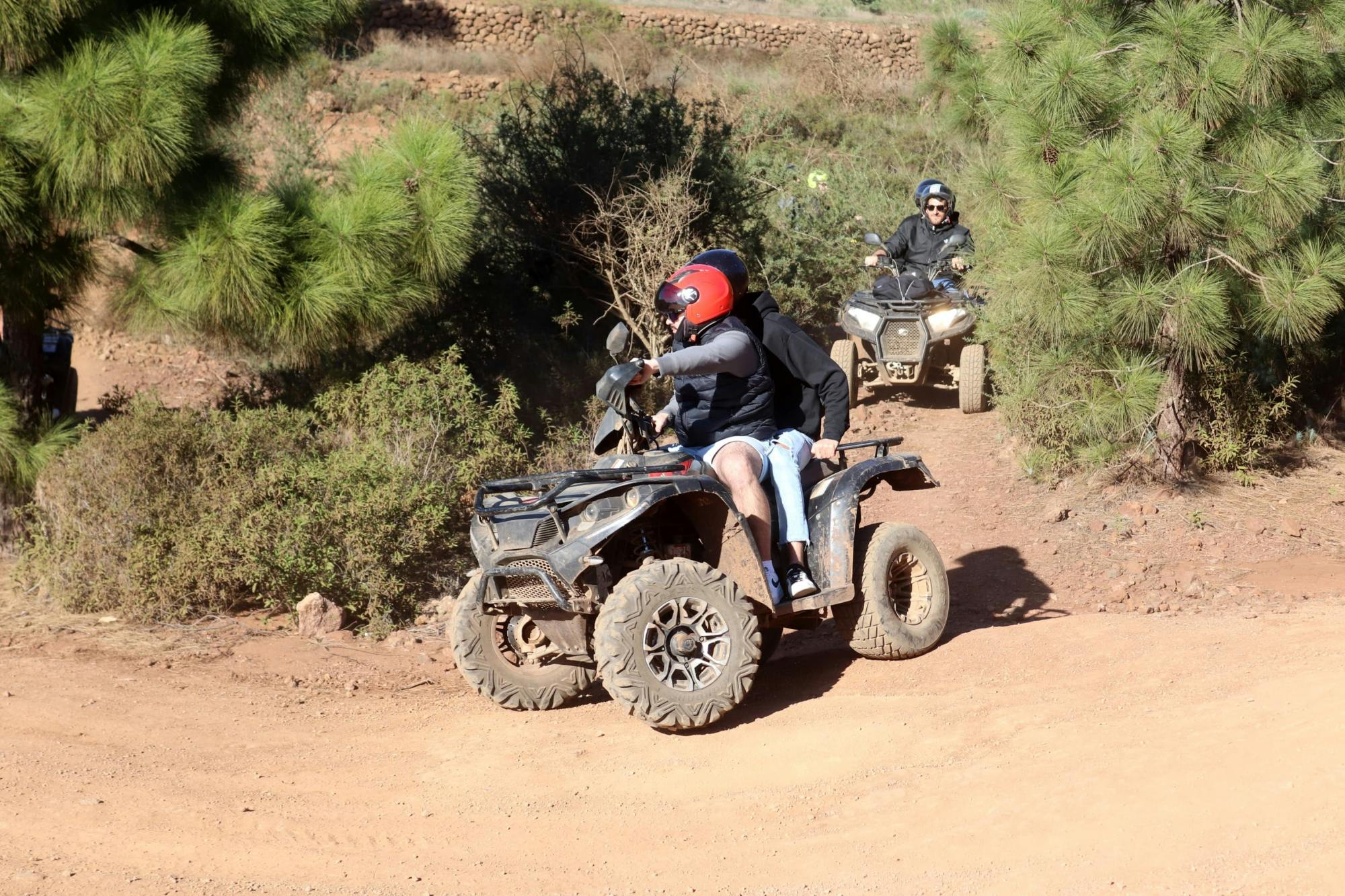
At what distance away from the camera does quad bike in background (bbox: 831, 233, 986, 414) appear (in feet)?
36.1

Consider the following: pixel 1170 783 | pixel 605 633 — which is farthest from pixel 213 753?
pixel 1170 783

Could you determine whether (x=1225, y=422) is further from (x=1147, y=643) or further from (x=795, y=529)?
(x=795, y=529)

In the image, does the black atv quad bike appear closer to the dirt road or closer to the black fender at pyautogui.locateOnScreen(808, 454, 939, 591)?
the black fender at pyautogui.locateOnScreen(808, 454, 939, 591)

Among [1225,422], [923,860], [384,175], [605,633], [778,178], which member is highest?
[778,178]

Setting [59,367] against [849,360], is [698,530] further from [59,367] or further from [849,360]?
[59,367]

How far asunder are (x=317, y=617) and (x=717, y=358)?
10.1 ft

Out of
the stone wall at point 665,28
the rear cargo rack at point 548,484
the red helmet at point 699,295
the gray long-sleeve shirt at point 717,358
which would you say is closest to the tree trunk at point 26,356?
the rear cargo rack at point 548,484

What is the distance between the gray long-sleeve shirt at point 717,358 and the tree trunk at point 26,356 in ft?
17.0

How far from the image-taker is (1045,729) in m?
4.81

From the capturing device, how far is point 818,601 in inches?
227

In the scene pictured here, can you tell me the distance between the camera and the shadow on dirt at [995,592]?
7.34 m

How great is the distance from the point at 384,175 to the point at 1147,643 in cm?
540

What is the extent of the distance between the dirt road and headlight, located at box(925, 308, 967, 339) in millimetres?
4542

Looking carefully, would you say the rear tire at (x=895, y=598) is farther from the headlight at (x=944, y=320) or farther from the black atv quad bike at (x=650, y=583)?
the headlight at (x=944, y=320)
